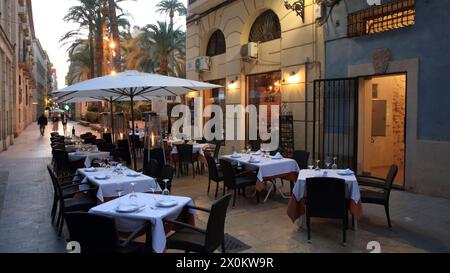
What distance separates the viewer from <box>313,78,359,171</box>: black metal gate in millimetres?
9375

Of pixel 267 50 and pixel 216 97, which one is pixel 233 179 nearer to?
pixel 267 50

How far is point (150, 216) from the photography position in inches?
153

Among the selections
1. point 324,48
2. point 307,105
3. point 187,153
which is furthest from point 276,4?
point 187,153

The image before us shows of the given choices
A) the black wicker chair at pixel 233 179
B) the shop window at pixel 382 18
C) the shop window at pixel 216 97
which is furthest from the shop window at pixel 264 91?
the black wicker chair at pixel 233 179

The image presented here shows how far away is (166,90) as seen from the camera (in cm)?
937

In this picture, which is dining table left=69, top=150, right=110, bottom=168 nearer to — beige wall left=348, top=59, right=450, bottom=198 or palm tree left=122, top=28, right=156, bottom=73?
beige wall left=348, top=59, right=450, bottom=198

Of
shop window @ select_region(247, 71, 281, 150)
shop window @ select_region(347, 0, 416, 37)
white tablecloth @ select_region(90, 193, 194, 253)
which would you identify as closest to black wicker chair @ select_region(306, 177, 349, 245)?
white tablecloth @ select_region(90, 193, 194, 253)

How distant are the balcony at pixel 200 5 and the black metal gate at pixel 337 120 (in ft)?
22.1

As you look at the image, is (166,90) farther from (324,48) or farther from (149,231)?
(149,231)

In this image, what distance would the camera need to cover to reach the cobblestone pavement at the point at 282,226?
199 inches

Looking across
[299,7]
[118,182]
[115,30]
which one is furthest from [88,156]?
[115,30]

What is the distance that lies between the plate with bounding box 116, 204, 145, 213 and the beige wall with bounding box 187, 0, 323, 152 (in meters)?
7.47

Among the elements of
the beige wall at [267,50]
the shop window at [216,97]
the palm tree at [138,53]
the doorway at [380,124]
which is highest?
the palm tree at [138,53]

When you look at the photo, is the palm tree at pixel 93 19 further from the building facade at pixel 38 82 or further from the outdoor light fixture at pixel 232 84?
the building facade at pixel 38 82
